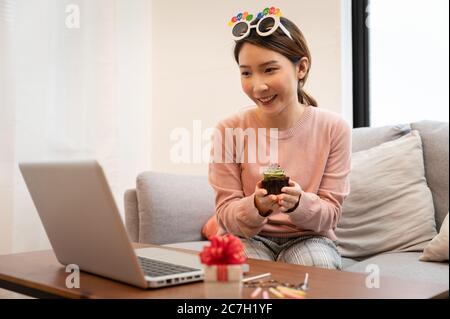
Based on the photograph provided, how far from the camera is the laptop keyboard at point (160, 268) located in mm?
1040

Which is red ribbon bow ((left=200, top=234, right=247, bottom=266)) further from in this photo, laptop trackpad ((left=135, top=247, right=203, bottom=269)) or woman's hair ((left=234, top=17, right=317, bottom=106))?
woman's hair ((left=234, top=17, right=317, bottom=106))

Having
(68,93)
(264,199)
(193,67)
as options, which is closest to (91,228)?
(264,199)

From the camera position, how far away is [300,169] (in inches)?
61.3

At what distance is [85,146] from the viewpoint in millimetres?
2668

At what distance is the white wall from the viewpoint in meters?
2.95

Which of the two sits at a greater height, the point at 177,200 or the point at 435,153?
the point at 435,153

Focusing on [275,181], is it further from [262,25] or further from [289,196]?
[262,25]

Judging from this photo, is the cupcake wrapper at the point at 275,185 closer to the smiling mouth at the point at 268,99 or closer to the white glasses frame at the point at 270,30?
the smiling mouth at the point at 268,99

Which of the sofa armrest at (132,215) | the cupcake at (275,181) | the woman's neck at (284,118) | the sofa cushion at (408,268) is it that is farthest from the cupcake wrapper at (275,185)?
the sofa armrest at (132,215)

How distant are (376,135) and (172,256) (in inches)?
43.6

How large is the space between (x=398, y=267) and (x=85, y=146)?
1.61 meters
